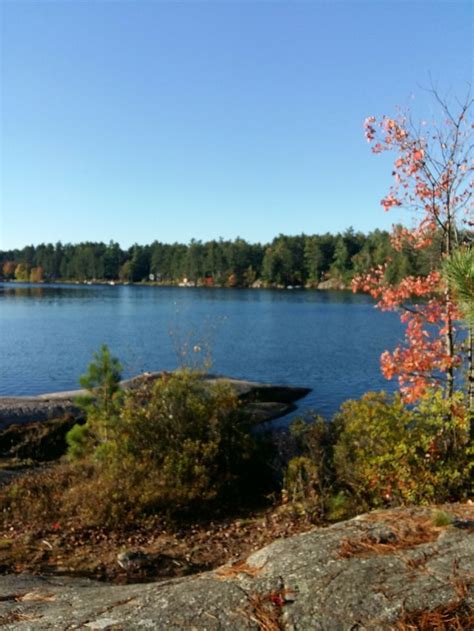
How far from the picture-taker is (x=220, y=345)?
38344 mm

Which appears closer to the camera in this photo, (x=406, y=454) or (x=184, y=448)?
(x=406, y=454)

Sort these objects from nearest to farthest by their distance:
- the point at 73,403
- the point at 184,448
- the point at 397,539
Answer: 1. the point at 397,539
2. the point at 184,448
3. the point at 73,403

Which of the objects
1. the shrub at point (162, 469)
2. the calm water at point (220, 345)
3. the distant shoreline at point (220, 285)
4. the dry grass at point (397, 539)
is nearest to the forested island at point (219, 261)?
the distant shoreline at point (220, 285)

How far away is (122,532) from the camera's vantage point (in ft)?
25.4

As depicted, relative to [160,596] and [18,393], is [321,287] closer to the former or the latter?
[18,393]

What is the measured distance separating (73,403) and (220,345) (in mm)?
20861

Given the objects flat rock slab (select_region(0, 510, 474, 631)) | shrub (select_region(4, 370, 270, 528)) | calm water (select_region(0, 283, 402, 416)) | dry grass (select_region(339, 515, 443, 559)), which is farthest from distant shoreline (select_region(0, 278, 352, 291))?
flat rock slab (select_region(0, 510, 474, 631))

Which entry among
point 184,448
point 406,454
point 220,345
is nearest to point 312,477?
point 406,454

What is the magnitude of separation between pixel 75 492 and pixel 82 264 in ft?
570

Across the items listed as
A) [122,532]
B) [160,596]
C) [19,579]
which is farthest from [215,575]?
[122,532]

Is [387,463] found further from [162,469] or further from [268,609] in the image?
[268,609]

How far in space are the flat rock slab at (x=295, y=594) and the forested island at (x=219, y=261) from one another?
107 m

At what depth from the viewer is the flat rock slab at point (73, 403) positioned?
17125mm

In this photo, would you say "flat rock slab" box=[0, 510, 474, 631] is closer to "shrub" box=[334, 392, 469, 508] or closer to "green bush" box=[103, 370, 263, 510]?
"shrub" box=[334, 392, 469, 508]
